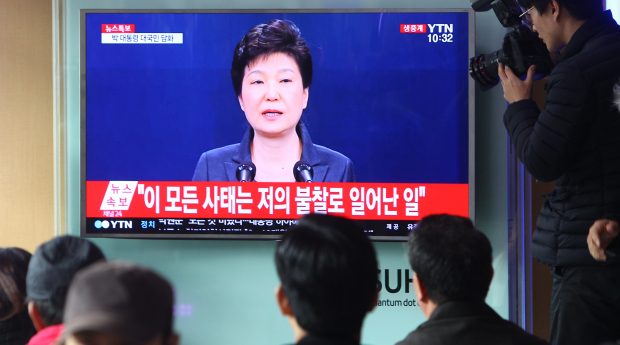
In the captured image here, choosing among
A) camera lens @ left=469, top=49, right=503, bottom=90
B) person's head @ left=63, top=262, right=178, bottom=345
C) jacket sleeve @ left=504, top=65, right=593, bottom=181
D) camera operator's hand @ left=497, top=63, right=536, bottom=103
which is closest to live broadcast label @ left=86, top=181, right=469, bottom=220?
camera lens @ left=469, top=49, right=503, bottom=90

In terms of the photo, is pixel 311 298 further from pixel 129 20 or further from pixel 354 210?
pixel 129 20

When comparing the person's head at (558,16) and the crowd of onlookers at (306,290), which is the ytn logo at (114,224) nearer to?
the crowd of onlookers at (306,290)

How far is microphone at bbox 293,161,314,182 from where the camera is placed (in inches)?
139

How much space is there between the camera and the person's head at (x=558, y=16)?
2.34 meters

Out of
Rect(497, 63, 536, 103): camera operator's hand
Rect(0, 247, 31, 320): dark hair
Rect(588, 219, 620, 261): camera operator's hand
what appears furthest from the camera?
Rect(497, 63, 536, 103): camera operator's hand

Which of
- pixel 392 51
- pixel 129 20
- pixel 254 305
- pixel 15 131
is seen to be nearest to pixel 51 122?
pixel 15 131

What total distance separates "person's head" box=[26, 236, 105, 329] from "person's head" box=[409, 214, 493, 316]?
29.5 inches

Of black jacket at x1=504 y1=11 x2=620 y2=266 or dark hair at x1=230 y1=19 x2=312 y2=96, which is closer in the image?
black jacket at x1=504 y1=11 x2=620 y2=266

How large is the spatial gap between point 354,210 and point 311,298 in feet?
6.87

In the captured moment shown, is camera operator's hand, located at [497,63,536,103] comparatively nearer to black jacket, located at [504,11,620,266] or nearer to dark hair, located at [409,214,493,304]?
black jacket, located at [504,11,620,266]

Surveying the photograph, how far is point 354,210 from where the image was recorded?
3504 mm

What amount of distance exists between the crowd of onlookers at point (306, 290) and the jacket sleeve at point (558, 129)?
221 mm

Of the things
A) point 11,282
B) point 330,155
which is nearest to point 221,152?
point 330,155

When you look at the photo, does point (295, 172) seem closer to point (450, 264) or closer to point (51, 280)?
point (450, 264)
